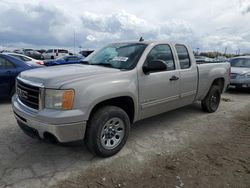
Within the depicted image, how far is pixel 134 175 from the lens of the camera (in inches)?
137

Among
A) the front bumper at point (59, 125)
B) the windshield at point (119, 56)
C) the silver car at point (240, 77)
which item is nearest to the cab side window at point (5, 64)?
the windshield at point (119, 56)

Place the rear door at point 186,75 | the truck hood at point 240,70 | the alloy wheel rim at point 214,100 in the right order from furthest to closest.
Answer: the truck hood at point 240,70 → the alloy wheel rim at point 214,100 → the rear door at point 186,75

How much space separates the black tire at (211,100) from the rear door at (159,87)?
1.70 metres

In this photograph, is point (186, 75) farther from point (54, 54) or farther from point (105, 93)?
point (54, 54)

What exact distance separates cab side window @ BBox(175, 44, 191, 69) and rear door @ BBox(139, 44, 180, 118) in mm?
267

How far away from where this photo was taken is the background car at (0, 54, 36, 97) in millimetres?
7098

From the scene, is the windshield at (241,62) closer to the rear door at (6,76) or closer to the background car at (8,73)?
the background car at (8,73)

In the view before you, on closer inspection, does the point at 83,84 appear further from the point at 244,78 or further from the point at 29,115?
the point at 244,78

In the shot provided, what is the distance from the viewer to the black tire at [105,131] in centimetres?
364

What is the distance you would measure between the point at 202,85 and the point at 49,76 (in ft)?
12.2

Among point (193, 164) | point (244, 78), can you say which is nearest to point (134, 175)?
point (193, 164)

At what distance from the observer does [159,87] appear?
4605 millimetres

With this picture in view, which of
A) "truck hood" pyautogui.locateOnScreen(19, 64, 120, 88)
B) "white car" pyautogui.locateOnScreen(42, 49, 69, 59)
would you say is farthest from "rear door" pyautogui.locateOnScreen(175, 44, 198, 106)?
"white car" pyautogui.locateOnScreen(42, 49, 69, 59)

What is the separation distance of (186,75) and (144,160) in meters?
2.19
